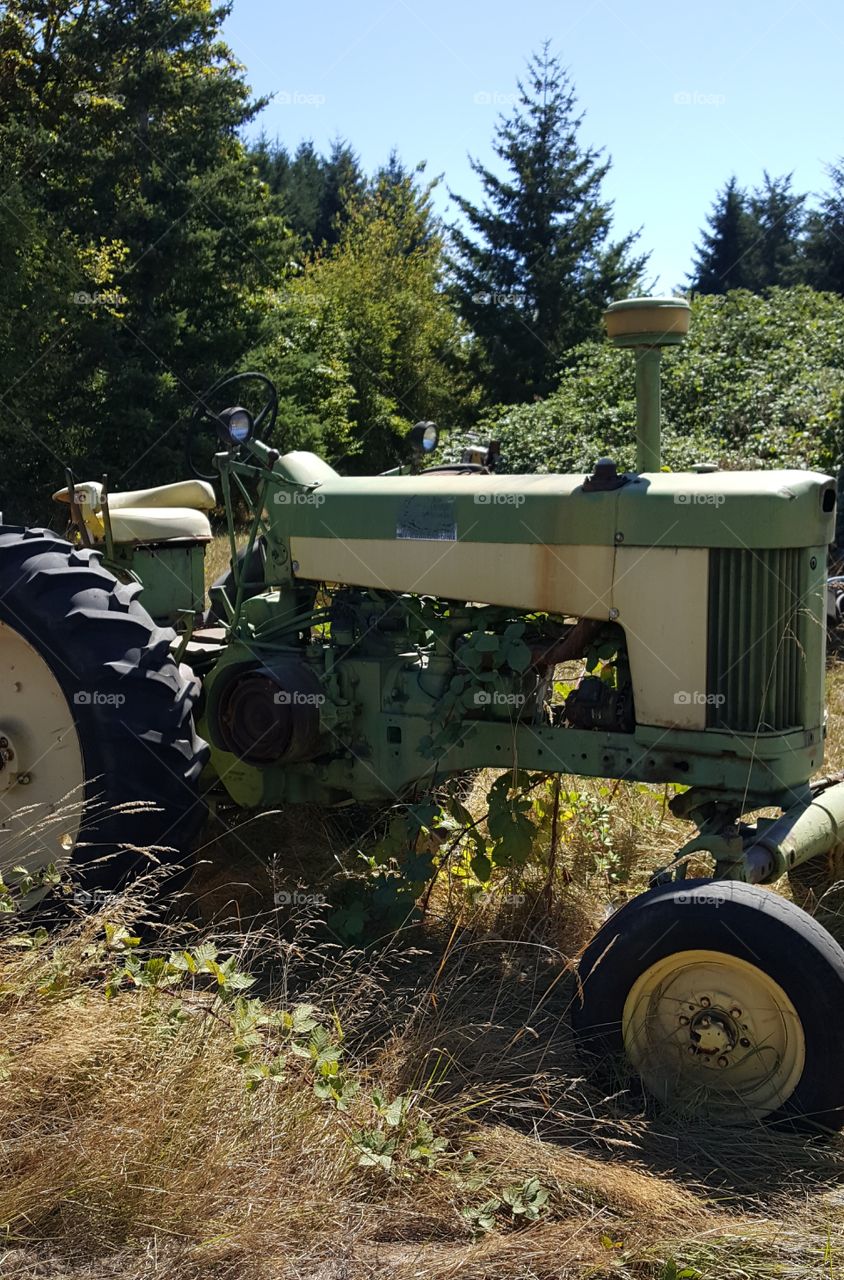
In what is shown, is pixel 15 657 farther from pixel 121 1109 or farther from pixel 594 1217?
pixel 594 1217

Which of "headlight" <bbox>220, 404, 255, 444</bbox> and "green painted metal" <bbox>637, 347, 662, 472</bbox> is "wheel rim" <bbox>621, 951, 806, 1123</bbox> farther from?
"headlight" <bbox>220, 404, 255, 444</bbox>

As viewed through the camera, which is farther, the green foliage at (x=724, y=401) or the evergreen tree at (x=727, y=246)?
the evergreen tree at (x=727, y=246)

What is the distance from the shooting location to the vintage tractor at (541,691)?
10.0ft

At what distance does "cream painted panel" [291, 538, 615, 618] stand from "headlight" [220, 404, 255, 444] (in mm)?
420

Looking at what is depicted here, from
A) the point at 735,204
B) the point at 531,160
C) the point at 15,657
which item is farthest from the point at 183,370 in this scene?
the point at 735,204

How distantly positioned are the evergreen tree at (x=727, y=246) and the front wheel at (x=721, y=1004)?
130 feet

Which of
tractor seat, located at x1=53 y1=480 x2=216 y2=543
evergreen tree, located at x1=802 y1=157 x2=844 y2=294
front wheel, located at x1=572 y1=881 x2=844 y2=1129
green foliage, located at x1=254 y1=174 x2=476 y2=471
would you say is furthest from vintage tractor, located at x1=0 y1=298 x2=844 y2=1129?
evergreen tree, located at x1=802 y1=157 x2=844 y2=294

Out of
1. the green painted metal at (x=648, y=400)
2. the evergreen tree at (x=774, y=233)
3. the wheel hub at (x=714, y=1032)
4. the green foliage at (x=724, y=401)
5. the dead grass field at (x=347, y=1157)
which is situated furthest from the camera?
the evergreen tree at (x=774, y=233)

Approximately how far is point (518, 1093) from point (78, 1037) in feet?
3.76

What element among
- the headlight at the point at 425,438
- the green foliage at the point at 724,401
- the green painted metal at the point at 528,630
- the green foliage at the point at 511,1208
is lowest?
the green foliage at the point at 511,1208

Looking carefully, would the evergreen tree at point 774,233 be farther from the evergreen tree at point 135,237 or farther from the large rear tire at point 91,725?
the large rear tire at point 91,725

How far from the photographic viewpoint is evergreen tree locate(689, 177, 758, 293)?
40125mm

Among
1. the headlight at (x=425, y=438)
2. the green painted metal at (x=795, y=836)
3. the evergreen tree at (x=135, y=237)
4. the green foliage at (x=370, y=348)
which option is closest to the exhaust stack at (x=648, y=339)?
the headlight at (x=425, y=438)

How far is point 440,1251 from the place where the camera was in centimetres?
251
